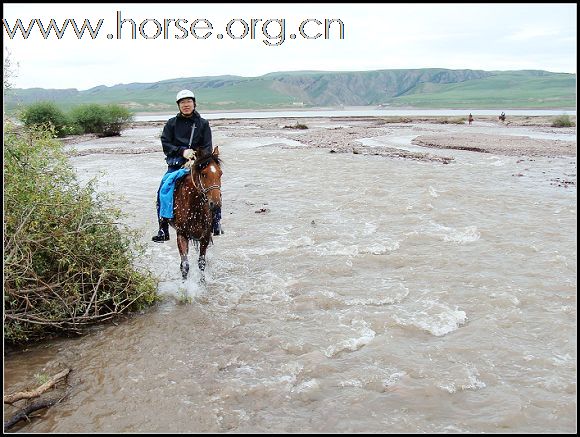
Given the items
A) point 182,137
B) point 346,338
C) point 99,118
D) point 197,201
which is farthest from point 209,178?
point 99,118

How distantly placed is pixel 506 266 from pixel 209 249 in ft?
22.0

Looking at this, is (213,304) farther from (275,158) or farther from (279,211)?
(275,158)

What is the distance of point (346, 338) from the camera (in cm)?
677

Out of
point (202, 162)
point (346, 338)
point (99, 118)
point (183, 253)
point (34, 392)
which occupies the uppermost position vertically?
point (99, 118)

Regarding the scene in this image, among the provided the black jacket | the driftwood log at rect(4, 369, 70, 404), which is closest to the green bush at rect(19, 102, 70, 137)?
the black jacket

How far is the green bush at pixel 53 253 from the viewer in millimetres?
6281

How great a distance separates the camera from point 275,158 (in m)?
28.3

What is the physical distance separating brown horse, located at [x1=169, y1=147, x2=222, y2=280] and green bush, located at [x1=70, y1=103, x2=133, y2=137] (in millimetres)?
46353

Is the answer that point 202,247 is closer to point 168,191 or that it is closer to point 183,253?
point 183,253

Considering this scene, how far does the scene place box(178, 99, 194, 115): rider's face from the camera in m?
8.55

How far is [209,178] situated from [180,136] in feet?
5.35

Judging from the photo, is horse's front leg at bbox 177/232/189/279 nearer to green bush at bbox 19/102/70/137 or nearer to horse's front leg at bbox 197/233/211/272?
horse's front leg at bbox 197/233/211/272

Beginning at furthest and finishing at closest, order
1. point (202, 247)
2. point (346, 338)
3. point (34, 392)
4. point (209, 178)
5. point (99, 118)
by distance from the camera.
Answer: point (99, 118) → point (202, 247) → point (209, 178) → point (346, 338) → point (34, 392)

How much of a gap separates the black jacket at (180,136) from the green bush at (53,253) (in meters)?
1.78
